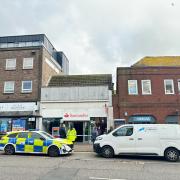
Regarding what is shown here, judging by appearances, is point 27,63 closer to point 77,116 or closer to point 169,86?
point 77,116

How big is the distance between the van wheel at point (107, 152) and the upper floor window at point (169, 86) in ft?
39.6

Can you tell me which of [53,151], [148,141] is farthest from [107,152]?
[53,151]

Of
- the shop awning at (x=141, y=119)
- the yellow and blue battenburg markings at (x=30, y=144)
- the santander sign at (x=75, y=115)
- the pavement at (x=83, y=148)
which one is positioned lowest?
the pavement at (x=83, y=148)

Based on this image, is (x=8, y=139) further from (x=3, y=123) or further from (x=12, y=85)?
(x=12, y=85)

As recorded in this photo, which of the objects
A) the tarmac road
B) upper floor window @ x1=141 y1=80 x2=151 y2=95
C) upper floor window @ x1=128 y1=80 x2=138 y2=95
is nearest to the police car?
the tarmac road

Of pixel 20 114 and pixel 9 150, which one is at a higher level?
pixel 20 114

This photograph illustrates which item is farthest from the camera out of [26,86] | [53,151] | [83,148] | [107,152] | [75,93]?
[26,86]

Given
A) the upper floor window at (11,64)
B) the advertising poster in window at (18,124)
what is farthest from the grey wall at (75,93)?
the upper floor window at (11,64)

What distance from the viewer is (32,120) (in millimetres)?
22250

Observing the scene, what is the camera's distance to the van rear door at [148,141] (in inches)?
480

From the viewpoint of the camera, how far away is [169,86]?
22.8 metres

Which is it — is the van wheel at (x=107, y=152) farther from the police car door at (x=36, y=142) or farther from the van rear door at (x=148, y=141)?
the police car door at (x=36, y=142)

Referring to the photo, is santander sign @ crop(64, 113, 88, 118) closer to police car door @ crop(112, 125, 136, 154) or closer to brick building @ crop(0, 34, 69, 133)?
brick building @ crop(0, 34, 69, 133)

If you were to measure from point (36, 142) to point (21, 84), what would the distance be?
11945 mm
